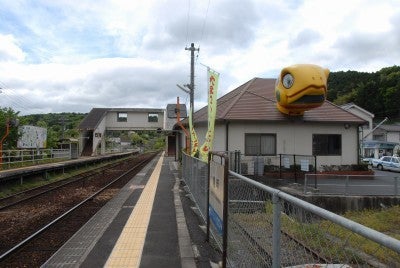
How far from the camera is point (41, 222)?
1004 cm

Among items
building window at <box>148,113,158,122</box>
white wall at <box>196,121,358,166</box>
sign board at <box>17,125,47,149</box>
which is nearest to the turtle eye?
white wall at <box>196,121,358,166</box>

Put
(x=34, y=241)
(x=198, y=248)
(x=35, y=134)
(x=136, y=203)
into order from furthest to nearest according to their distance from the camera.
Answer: (x=35, y=134) → (x=136, y=203) → (x=34, y=241) → (x=198, y=248)

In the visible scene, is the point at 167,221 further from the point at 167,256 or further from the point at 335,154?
the point at 335,154

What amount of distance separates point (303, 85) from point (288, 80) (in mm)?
892

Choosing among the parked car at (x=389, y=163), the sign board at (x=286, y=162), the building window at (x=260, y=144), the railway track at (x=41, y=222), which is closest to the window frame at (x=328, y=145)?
the building window at (x=260, y=144)

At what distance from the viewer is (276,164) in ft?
71.3

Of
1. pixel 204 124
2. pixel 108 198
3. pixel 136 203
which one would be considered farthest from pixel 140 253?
pixel 204 124

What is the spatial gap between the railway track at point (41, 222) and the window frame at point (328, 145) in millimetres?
11782

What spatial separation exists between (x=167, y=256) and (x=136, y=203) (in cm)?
603

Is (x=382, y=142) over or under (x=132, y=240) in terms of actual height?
over

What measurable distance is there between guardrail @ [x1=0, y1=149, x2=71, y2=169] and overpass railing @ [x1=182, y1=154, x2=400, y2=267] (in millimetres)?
21001

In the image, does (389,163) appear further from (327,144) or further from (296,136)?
(296,136)

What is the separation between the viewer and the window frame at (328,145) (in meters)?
22.9

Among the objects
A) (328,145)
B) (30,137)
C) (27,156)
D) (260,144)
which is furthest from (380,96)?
(27,156)
